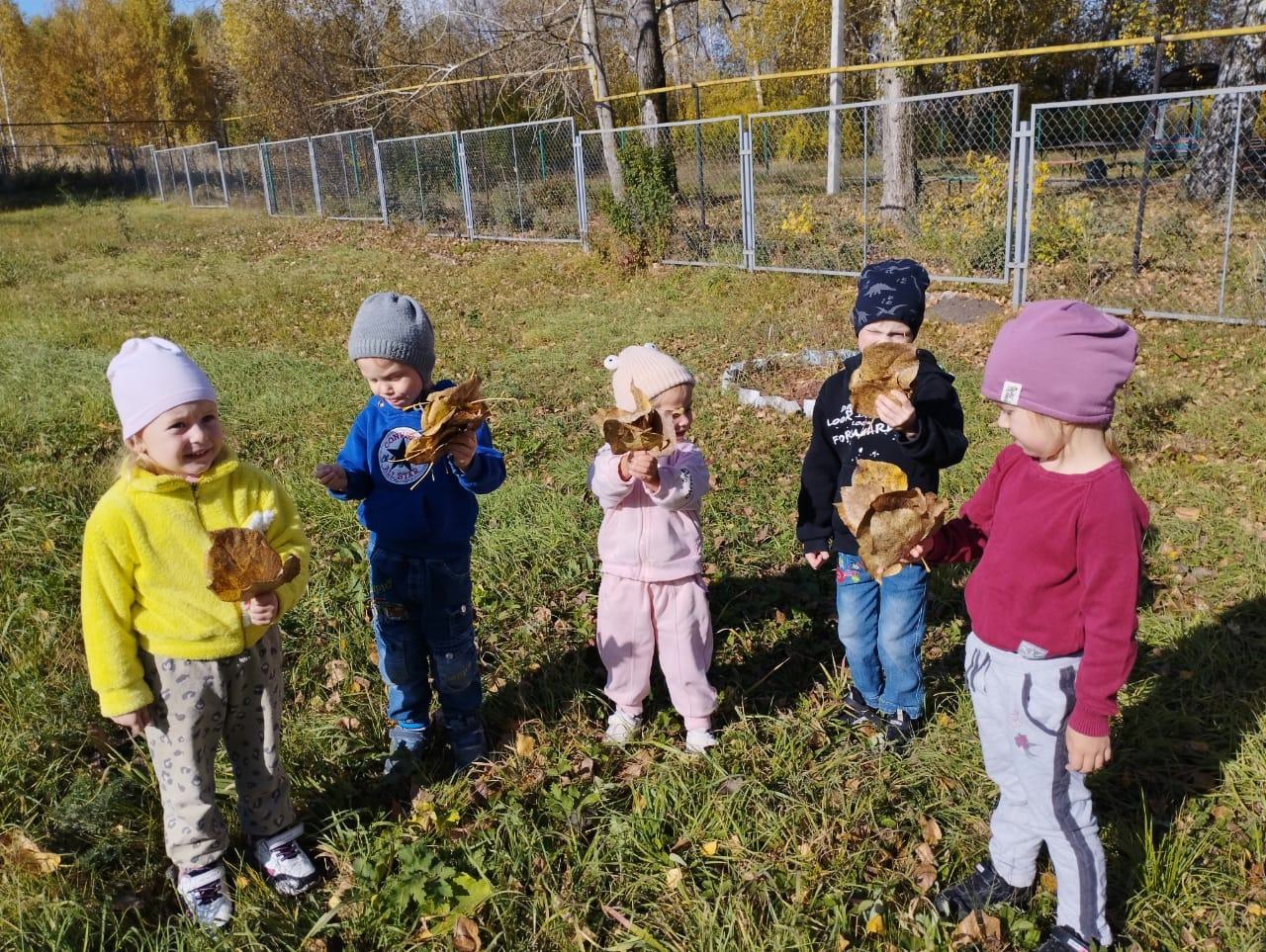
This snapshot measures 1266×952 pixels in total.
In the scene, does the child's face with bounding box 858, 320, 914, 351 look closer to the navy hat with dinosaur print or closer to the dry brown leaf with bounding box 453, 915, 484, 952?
the navy hat with dinosaur print

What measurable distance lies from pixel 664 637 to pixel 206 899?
1535 mm

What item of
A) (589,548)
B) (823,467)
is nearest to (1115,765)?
(823,467)

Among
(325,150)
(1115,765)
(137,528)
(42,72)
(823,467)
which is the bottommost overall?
(1115,765)

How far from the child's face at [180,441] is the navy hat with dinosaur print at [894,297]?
188 cm

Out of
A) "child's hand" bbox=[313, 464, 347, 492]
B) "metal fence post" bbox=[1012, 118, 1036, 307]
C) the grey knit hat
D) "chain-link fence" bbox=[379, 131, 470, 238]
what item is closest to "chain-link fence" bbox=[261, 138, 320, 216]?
"chain-link fence" bbox=[379, 131, 470, 238]

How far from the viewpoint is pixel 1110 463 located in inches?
78.7

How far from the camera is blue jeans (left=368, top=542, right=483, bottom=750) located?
2.85 meters

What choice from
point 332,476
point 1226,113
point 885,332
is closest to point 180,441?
point 332,476

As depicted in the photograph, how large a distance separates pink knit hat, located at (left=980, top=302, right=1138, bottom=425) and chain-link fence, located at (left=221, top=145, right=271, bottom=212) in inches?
1022

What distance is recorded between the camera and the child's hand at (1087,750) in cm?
199

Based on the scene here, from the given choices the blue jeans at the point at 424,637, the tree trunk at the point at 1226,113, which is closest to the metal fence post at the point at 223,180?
the tree trunk at the point at 1226,113

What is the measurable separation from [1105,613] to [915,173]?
535 inches

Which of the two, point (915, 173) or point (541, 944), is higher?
point (915, 173)

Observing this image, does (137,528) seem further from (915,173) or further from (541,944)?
(915,173)
